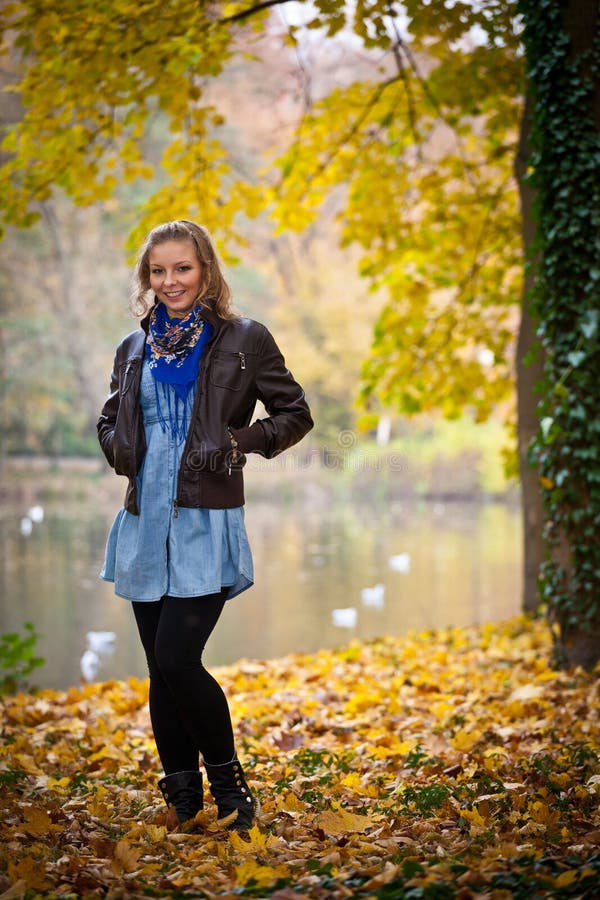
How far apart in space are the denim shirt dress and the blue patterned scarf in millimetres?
19

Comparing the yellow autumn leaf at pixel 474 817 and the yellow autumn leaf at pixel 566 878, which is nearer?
the yellow autumn leaf at pixel 566 878

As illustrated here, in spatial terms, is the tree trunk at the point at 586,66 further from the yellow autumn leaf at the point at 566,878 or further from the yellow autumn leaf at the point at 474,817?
the yellow autumn leaf at the point at 566,878

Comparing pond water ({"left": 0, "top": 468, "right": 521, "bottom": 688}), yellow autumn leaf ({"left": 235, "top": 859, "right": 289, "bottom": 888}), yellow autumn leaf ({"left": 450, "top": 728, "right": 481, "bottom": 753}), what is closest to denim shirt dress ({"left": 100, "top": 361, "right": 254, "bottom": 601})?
yellow autumn leaf ({"left": 235, "top": 859, "right": 289, "bottom": 888})

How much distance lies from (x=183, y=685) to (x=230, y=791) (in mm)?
403

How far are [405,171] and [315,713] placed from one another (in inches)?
192

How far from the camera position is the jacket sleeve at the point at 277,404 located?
9.80 feet

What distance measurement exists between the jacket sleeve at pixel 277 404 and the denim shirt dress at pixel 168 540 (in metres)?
0.23

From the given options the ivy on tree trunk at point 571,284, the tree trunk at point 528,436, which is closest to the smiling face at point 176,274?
the ivy on tree trunk at point 571,284

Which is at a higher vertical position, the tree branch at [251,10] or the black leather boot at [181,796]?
the tree branch at [251,10]

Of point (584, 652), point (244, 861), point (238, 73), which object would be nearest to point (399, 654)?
point (584, 652)

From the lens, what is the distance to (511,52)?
745cm

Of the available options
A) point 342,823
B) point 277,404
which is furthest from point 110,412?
point 342,823

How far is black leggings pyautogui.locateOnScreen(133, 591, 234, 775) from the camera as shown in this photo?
2.84 metres

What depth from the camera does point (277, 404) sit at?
10.0 ft
